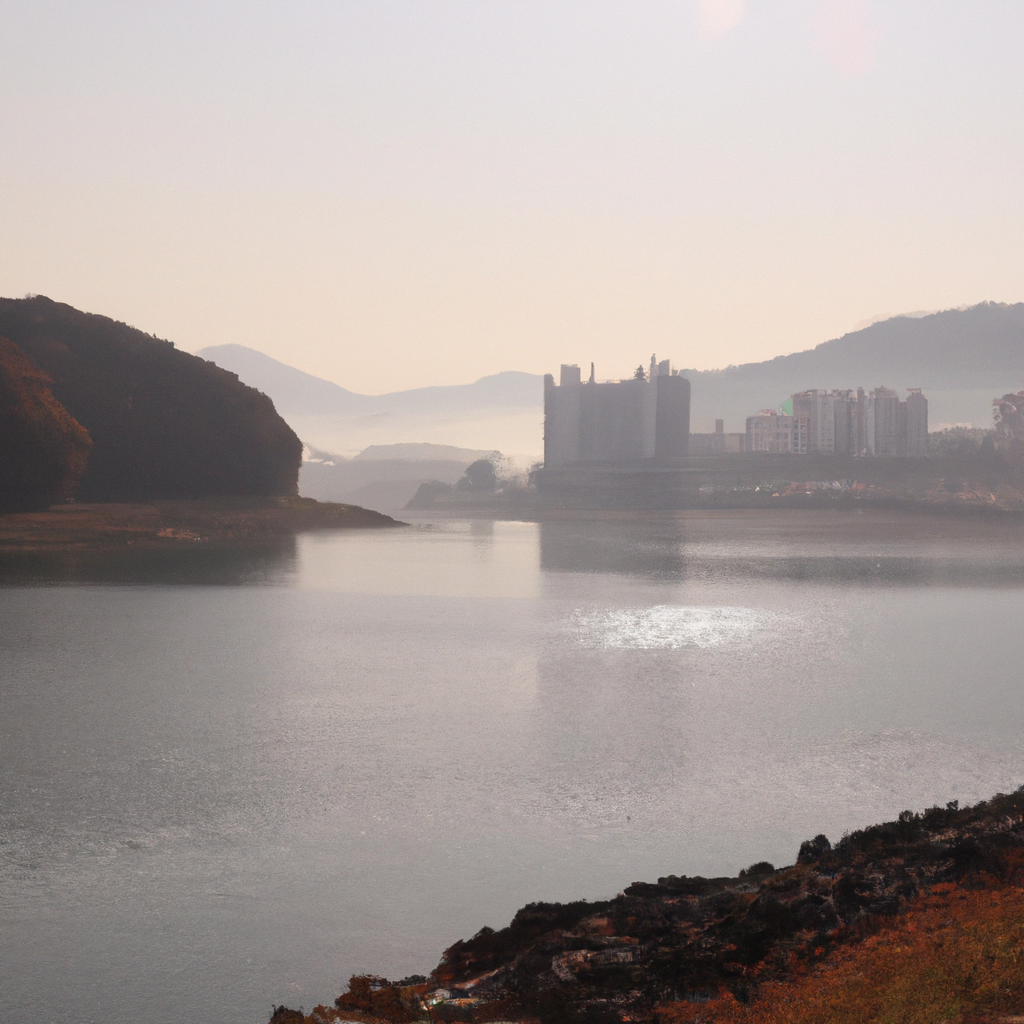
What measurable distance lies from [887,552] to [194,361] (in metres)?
58.1

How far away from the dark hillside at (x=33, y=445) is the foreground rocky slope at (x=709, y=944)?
196ft

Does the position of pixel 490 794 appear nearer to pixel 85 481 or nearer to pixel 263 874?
pixel 263 874

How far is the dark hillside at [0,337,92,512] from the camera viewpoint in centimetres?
5991

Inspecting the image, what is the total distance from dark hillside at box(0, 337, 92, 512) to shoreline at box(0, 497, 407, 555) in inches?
54.1

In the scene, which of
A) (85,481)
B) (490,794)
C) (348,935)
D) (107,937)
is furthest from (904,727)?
(85,481)

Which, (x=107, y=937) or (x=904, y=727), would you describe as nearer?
(x=107, y=937)

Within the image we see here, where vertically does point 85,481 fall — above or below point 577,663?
above

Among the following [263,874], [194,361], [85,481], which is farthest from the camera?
[194,361]

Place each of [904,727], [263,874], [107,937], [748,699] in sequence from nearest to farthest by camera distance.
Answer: [107,937] → [263,874] → [904,727] → [748,699]

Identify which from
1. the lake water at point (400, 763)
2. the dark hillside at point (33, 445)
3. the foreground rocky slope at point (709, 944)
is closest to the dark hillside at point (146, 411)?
the dark hillside at point (33, 445)

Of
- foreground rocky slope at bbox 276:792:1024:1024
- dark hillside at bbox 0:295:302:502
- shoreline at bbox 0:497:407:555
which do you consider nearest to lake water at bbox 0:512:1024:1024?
foreground rocky slope at bbox 276:792:1024:1024

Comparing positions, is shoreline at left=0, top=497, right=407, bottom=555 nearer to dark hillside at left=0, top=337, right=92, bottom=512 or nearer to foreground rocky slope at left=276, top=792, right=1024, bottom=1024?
dark hillside at left=0, top=337, right=92, bottom=512

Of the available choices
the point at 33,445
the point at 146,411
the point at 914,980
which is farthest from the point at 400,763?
the point at 146,411

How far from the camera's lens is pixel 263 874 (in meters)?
9.23
